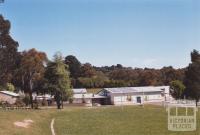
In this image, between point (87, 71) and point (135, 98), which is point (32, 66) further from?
point (87, 71)

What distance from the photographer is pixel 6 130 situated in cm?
3400

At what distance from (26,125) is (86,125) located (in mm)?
6925

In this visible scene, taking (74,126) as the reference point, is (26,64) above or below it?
above

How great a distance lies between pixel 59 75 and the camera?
298 feet

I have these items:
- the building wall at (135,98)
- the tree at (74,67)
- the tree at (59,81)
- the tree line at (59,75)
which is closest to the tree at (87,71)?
the tree line at (59,75)

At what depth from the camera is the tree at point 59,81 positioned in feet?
294

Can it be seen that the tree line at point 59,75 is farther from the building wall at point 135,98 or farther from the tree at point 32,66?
the building wall at point 135,98

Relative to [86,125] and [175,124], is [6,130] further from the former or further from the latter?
[175,124]

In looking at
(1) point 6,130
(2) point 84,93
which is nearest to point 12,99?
(2) point 84,93

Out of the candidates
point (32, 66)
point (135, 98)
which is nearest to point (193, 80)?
point (135, 98)

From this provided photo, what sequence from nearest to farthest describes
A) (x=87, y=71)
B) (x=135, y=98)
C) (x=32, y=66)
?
(x=32, y=66) → (x=135, y=98) → (x=87, y=71)

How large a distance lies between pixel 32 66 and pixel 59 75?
31.7 meters

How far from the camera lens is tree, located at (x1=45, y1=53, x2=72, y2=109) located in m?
89.6

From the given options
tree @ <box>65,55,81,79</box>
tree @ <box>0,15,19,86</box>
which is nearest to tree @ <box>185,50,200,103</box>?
tree @ <box>0,15,19,86</box>
